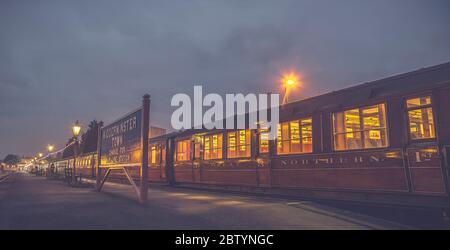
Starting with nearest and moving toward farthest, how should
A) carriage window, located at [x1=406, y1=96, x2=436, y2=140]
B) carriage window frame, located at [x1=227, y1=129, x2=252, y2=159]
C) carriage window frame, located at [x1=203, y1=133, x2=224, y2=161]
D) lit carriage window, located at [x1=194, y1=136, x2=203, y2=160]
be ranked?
carriage window, located at [x1=406, y1=96, x2=436, y2=140] → carriage window frame, located at [x1=227, y1=129, x2=252, y2=159] → carriage window frame, located at [x1=203, y1=133, x2=224, y2=161] → lit carriage window, located at [x1=194, y1=136, x2=203, y2=160]

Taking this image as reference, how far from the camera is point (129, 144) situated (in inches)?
358

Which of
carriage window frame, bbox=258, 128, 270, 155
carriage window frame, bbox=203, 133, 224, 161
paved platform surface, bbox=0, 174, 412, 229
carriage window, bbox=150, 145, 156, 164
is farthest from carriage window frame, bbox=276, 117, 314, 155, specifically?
carriage window, bbox=150, 145, 156, 164

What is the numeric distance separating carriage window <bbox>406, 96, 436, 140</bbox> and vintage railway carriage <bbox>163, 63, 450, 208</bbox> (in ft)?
0.07

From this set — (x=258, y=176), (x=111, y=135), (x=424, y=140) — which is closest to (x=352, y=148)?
(x=424, y=140)

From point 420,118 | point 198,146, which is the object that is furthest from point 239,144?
point 420,118

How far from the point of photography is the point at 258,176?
11.0 metres

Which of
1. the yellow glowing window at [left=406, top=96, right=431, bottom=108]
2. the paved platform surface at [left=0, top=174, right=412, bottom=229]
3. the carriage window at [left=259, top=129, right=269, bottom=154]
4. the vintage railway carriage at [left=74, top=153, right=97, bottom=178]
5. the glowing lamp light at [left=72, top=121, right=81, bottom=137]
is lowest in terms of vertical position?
the paved platform surface at [left=0, top=174, right=412, bottom=229]

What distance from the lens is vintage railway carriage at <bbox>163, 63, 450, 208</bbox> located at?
6.71 metres

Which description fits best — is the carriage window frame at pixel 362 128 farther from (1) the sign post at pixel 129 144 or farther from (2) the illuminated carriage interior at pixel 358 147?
(1) the sign post at pixel 129 144

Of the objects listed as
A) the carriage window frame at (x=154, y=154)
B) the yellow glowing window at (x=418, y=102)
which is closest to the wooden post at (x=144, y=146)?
the yellow glowing window at (x=418, y=102)

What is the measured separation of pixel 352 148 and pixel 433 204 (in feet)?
7.54

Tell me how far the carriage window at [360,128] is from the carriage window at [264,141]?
2612 mm

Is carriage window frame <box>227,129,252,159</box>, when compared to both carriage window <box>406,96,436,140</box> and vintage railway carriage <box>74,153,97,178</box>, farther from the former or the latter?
vintage railway carriage <box>74,153,97,178</box>
